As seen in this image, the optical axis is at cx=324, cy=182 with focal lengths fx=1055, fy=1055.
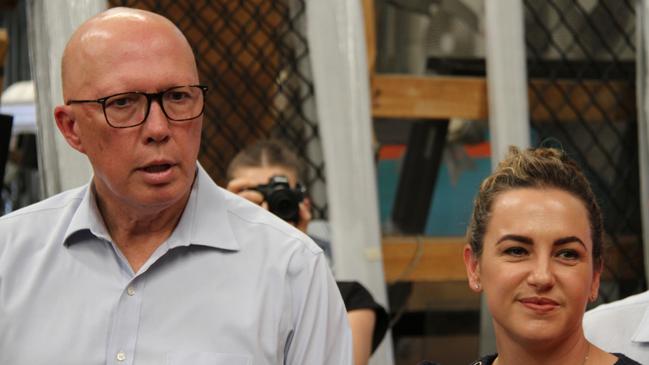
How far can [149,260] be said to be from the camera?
1.28 m

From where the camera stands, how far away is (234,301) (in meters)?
1.26

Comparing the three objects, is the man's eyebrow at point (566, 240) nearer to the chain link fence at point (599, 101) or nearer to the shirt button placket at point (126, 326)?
the shirt button placket at point (126, 326)

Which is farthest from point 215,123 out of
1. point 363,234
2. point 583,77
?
point 583,77

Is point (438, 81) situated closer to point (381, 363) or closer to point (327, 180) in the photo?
point (327, 180)

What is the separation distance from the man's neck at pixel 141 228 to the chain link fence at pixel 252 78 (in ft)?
4.27

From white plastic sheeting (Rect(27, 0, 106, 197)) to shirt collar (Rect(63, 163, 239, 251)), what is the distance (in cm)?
103

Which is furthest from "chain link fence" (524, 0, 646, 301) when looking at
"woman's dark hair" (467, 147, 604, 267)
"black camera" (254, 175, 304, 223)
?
"woman's dark hair" (467, 147, 604, 267)

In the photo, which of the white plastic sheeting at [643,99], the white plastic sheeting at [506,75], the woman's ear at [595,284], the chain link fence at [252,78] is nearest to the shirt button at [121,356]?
the woman's ear at [595,284]

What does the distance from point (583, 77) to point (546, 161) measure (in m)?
1.49

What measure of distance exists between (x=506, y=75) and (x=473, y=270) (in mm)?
1219

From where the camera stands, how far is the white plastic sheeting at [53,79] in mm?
2363

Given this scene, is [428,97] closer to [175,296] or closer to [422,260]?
[422,260]

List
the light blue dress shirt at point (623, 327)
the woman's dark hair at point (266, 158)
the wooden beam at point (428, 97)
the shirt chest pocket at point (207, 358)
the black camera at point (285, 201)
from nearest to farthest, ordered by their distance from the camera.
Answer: the shirt chest pocket at point (207, 358) → the light blue dress shirt at point (623, 327) → the black camera at point (285, 201) → the woman's dark hair at point (266, 158) → the wooden beam at point (428, 97)

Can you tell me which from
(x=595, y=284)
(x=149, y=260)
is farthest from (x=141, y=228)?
(x=595, y=284)
